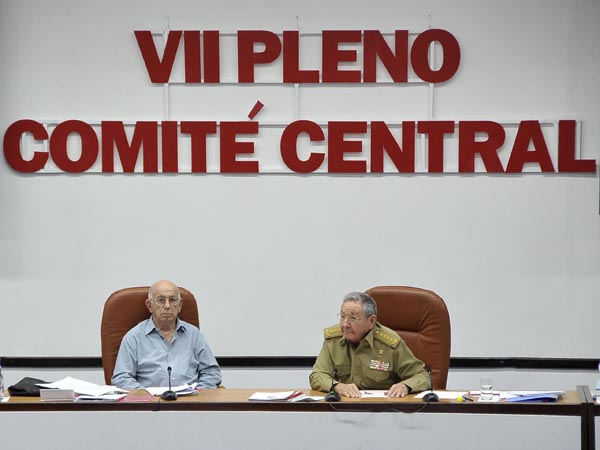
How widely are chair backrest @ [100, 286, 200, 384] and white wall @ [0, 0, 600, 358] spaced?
956 millimetres

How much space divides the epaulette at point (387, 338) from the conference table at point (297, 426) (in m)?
0.77

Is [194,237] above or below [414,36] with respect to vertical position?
below

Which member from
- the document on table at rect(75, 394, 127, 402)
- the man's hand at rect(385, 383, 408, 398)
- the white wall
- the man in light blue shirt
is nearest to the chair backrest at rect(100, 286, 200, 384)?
the man in light blue shirt

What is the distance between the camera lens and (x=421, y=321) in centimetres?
454

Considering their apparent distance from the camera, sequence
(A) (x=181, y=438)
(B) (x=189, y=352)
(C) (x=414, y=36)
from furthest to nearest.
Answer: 1. (C) (x=414, y=36)
2. (B) (x=189, y=352)
3. (A) (x=181, y=438)

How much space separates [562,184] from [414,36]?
1274 millimetres

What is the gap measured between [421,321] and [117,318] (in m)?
1.55

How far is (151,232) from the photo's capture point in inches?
221

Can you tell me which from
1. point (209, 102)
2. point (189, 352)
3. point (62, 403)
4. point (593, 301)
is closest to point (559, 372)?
point (593, 301)

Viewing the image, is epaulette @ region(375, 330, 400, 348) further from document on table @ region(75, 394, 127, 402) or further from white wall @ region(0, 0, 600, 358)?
document on table @ region(75, 394, 127, 402)

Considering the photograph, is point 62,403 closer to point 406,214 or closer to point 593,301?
point 406,214

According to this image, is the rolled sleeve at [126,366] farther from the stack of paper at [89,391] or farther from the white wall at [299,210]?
the white wall at [299,210]

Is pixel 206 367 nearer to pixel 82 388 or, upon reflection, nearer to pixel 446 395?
pixel 82 388

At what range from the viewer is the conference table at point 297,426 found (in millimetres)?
3527
